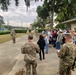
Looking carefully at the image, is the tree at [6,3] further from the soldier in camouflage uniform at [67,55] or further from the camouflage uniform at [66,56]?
the camouflage uniform at [66,56]

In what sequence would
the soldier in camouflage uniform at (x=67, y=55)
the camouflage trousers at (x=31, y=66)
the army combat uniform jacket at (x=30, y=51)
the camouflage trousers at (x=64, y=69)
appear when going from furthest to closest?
the camouflage trousers at (x=31, y=66) < the army combat uniform jacket at (x=30, y=51) < the camouflage trousers at (x=64, y=69) < the soldier in camouflage uniform at (x=67, y=55)

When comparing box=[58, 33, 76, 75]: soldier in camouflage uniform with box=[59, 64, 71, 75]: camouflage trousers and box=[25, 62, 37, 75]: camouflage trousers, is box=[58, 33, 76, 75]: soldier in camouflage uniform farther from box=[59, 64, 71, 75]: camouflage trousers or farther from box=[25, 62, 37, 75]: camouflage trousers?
box=[25, 62, 37, 75]: camouflage trousers

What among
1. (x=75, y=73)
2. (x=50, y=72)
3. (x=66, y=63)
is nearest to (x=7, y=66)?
(x=50, y=72)

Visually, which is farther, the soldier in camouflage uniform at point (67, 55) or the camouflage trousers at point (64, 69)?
the camouflage trousers at point (64, 69)

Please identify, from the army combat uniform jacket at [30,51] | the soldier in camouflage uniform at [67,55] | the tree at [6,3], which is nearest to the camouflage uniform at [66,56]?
the soldier in camouflage uniform at [67,55]

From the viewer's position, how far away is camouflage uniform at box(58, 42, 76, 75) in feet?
24.5

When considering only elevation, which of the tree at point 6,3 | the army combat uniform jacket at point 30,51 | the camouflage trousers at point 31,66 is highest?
the tree at point 6,3

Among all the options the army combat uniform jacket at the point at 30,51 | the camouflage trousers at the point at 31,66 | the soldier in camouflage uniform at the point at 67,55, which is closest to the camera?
the soldier in camouflage uniform at the point at 67,55

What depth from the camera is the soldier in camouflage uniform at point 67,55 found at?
7.41 m

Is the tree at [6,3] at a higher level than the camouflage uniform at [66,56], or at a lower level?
higher

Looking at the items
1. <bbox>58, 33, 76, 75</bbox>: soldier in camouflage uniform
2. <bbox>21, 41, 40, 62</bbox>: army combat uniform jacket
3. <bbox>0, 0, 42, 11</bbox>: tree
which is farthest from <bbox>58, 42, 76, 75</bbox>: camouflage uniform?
<bbox>0, 0, 42, 11</bbox>: tree

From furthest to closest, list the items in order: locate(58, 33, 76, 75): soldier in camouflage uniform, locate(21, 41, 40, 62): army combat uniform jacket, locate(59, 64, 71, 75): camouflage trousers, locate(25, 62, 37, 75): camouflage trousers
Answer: locate(25, 62, 37, 75): camouflage trousers < locate(21, 41, 40, 62): army combat uniform jacket < locate(59, 64, 71, 75): camouflage trousers < locate(58, 33, 76, 75): soldier in camouflage uniform

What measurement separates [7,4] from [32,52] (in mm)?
2047

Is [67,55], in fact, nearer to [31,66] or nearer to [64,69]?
[64,69]
